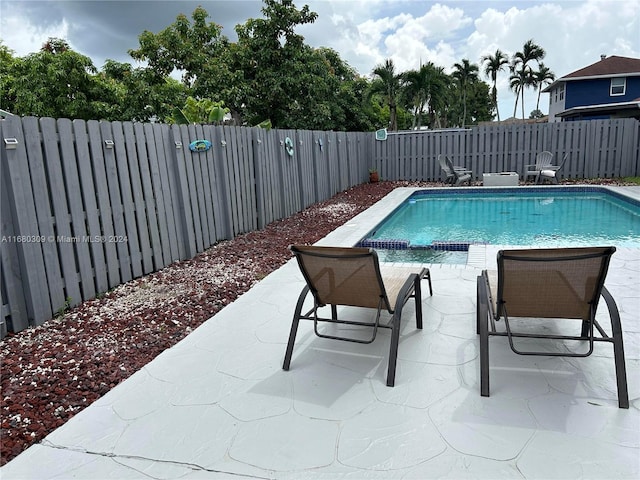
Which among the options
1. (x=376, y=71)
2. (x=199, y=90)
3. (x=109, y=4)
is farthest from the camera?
(x=376, y=71)

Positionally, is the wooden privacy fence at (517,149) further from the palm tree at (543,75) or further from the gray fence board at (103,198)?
the palm tree at (543,75)

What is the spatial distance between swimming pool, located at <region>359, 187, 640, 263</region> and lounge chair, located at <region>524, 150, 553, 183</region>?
172 cm

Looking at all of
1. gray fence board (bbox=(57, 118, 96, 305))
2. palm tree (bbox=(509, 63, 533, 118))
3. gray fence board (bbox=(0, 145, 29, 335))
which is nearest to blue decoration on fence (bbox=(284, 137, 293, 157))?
gray fence board (bbox=(57, 118, 96, 305))

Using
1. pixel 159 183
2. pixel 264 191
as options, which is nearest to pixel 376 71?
pixel 264 191

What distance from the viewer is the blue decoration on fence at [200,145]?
6.07m

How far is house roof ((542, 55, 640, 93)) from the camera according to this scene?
28.6 m

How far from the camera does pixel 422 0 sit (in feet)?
30.7

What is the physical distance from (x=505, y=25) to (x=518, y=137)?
6.77m

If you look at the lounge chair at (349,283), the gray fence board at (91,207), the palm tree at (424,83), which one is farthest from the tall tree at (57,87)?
the lounge chair at (349,283)

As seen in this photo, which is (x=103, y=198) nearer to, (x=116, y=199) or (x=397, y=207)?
(x=116, y=199)

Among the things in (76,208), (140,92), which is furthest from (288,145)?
(140,92)

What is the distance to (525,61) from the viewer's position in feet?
141

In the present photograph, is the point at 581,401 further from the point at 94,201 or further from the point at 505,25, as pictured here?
the point at 505,25

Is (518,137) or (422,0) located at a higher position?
(422,0)
